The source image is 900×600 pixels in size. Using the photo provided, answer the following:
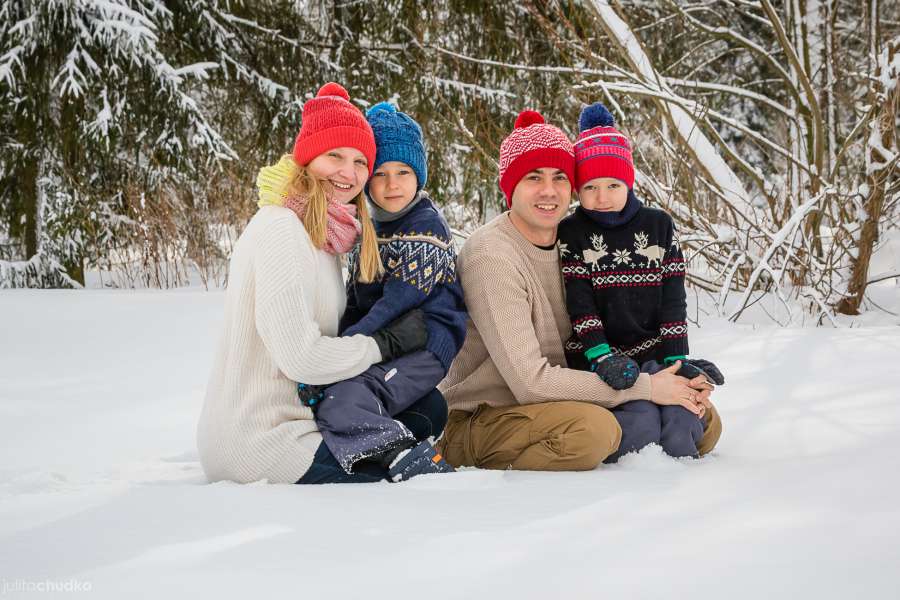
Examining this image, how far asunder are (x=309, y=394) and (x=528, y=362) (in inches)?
28.0

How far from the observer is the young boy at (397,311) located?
7.29 feet

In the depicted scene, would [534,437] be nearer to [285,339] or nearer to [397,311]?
[397,311]

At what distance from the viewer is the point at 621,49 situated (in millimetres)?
5172

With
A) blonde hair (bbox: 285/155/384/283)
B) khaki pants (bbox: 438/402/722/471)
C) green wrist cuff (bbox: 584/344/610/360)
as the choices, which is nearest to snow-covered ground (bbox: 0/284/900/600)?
khaki pants (bbox: 438/402/722/471)

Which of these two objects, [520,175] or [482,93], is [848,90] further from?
[520,175]

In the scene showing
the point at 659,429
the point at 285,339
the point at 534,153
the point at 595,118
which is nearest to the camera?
the point at 285,339

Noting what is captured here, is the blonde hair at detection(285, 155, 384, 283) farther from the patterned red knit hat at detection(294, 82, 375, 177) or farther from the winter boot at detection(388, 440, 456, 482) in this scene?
the winter boot at detection(388, 440, 456, 482)

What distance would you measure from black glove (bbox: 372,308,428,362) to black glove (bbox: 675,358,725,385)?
0.89m

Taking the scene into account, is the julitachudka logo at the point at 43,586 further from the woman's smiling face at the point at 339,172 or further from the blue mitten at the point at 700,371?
the blue mitten at the point at 700,371

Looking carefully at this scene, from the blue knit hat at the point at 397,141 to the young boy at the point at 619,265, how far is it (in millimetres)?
567

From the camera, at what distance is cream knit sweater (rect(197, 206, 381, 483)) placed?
2182 mm

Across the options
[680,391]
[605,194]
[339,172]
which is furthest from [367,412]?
[605,194]

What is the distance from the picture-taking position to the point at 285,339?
2.17m

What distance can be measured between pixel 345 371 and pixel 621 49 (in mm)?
3785
